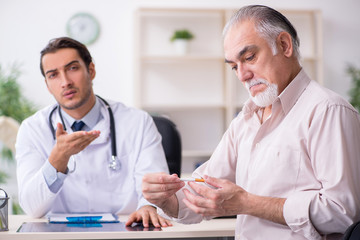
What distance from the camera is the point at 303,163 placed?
62.9 inches

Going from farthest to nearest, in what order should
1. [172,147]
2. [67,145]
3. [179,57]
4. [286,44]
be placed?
[179,57]
[172,147]
[67,145]
[286,44]

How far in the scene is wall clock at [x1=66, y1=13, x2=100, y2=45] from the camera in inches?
220

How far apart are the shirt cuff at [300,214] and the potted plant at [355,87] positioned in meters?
4.40

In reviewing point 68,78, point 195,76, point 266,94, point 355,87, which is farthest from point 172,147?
point 355,87

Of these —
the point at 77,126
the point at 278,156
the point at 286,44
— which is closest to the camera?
the point at 278,156

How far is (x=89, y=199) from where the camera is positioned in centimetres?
242

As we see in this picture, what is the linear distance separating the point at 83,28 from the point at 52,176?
363 cm

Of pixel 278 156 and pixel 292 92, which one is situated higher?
pixel 292 92

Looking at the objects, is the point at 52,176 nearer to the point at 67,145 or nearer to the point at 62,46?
the point at 67,145

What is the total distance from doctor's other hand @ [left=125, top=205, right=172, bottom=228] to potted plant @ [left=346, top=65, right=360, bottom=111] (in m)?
4.16

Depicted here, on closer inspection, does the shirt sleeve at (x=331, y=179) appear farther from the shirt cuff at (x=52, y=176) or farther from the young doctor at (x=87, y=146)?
the shirt cuff at (x=52, y=176)

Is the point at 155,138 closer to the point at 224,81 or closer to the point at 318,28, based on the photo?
the point at 224,81

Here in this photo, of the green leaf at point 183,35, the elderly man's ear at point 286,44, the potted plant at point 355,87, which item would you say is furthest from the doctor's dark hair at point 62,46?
the potted plant at point 355,87

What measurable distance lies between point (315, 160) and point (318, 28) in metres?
4.39
